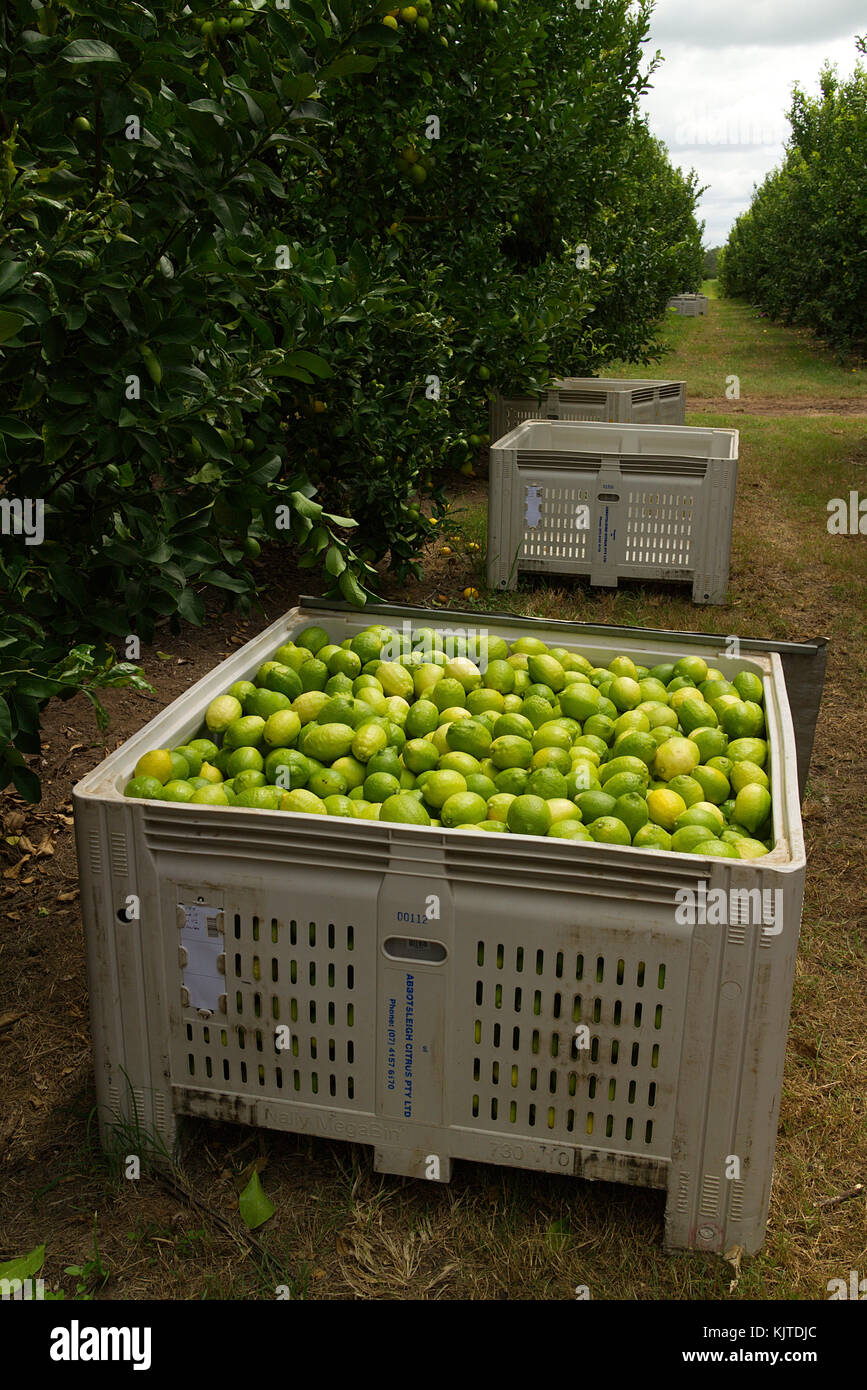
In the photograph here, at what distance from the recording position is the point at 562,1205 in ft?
8.33

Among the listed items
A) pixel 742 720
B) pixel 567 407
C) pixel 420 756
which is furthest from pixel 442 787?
pixel 567 407

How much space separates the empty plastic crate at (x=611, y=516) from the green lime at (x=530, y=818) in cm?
428

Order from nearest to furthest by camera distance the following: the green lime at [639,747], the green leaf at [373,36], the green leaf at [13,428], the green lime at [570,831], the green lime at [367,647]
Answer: the green leaf at [373,36] < the green leaf at [13,428] < the green lime at [570,831] < the green lime at [639,747] < the green lime at [367,647]

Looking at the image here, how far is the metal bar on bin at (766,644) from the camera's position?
11.1ft

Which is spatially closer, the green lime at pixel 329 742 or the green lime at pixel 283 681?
the green lime at pixel 329 742

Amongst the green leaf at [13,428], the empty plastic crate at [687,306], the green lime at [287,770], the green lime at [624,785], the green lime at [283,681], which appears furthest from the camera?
the empty plastic crate at [687,306]

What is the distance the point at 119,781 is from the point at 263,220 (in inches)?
145

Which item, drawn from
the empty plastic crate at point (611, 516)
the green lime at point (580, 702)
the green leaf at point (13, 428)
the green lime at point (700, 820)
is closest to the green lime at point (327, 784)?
the green lime at point (580, 702)

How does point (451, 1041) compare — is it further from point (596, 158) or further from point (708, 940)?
point (596, 158)

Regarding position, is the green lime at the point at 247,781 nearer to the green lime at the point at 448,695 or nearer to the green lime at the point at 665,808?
the green lime at the point at 448,695

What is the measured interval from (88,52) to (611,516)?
491 centimetres

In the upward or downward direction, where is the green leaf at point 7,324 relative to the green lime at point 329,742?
upward

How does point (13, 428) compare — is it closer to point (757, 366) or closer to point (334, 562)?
point (334, 562)

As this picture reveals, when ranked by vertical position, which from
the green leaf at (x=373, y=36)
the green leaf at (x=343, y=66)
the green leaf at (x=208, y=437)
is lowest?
the green leaf at (x=208, y=437)
